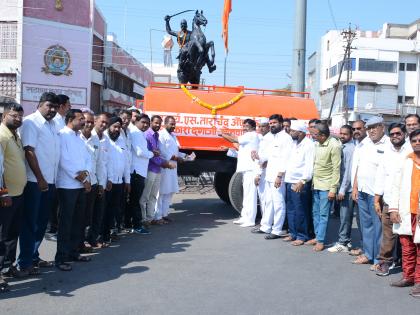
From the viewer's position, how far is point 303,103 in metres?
9.04

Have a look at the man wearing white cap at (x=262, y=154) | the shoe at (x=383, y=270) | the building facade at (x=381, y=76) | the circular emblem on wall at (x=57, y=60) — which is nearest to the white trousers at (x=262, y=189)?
the man wearing white cap at (x=262, y=154)

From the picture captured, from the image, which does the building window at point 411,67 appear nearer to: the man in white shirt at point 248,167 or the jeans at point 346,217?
the man in white shirt at point 248,167

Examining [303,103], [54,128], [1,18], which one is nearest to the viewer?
[54,128]

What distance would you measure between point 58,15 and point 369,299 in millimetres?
24337

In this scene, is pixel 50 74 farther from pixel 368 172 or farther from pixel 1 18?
pixel 368 172

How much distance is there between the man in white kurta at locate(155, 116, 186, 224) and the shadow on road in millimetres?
306

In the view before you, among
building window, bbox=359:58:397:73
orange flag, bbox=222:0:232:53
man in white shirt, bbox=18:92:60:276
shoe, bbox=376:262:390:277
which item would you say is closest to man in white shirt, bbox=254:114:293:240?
shoe, bbox=376:262:390:277

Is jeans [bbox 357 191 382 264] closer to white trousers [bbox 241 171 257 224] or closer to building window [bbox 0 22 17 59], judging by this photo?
white trousers [bbox 241 171 257 224]

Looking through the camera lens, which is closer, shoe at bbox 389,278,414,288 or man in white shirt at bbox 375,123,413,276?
shoe at bbox 389,278,414,288

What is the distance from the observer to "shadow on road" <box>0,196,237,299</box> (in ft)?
15.0

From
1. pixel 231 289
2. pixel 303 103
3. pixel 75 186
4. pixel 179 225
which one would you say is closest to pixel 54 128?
pixel 75 186

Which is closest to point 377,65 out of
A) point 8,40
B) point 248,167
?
point 8,40

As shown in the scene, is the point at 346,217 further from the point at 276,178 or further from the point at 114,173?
the point at 114,173

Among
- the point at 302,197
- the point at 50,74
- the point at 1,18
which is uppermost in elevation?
the point at 1,18
